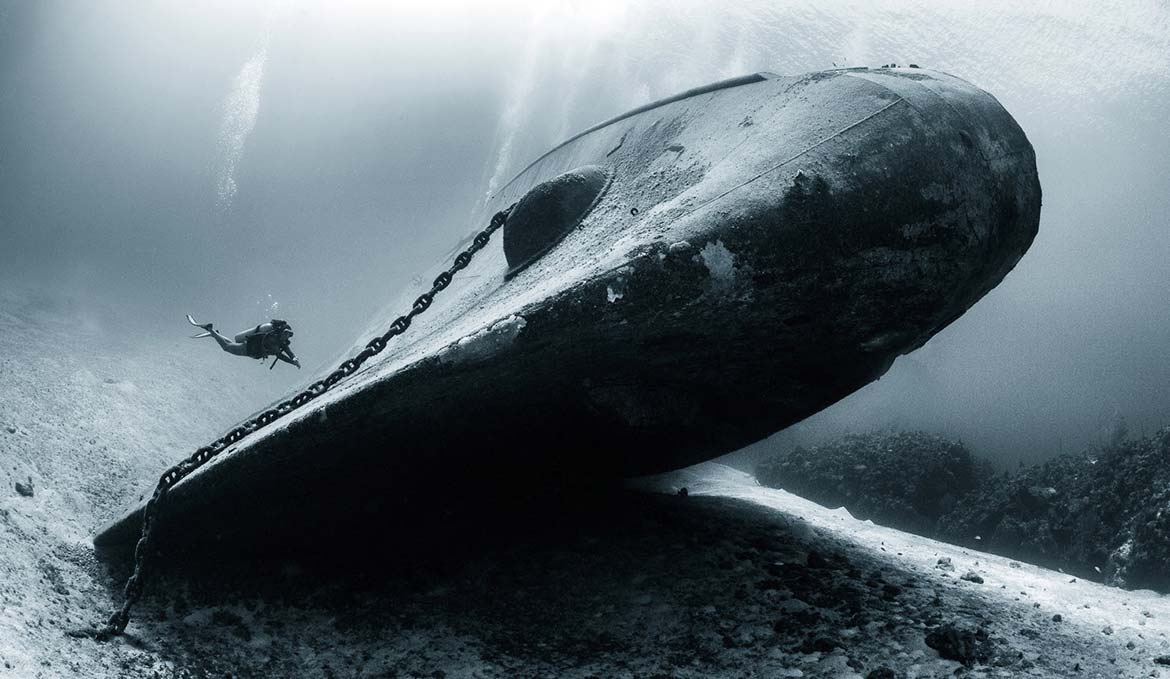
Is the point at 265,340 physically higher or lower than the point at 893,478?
higher

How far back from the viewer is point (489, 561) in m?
3.27

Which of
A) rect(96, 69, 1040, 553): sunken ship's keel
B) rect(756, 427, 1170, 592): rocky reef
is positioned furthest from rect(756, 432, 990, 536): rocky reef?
rect(96, 69, 1040, 553): sunken ship's keel

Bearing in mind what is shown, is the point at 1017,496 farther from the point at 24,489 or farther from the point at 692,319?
the point at 24,489

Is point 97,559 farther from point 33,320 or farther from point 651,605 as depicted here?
point 33,320

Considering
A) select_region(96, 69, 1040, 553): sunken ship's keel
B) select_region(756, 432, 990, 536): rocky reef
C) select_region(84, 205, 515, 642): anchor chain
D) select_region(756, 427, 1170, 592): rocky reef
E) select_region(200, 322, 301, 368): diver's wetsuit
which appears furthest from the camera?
select_region(756, 432, 990, 536): rocky reef

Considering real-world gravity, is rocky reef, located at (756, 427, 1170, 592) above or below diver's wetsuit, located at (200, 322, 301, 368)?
below

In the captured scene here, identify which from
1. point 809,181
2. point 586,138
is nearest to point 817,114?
point 809,181

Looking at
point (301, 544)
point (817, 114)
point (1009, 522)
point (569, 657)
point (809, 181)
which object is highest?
point (817, 114)

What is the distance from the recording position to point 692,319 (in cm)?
258

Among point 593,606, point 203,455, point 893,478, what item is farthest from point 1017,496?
point 203,455

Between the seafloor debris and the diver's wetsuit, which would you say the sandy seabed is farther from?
the diver's wetsuit

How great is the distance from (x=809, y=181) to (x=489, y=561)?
87.5 inches

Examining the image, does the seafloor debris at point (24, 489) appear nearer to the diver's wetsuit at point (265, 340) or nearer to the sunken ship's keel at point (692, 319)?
the sunken ship's keel at point (692, 319)

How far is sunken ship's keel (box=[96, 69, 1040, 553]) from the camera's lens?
8.55 ft
